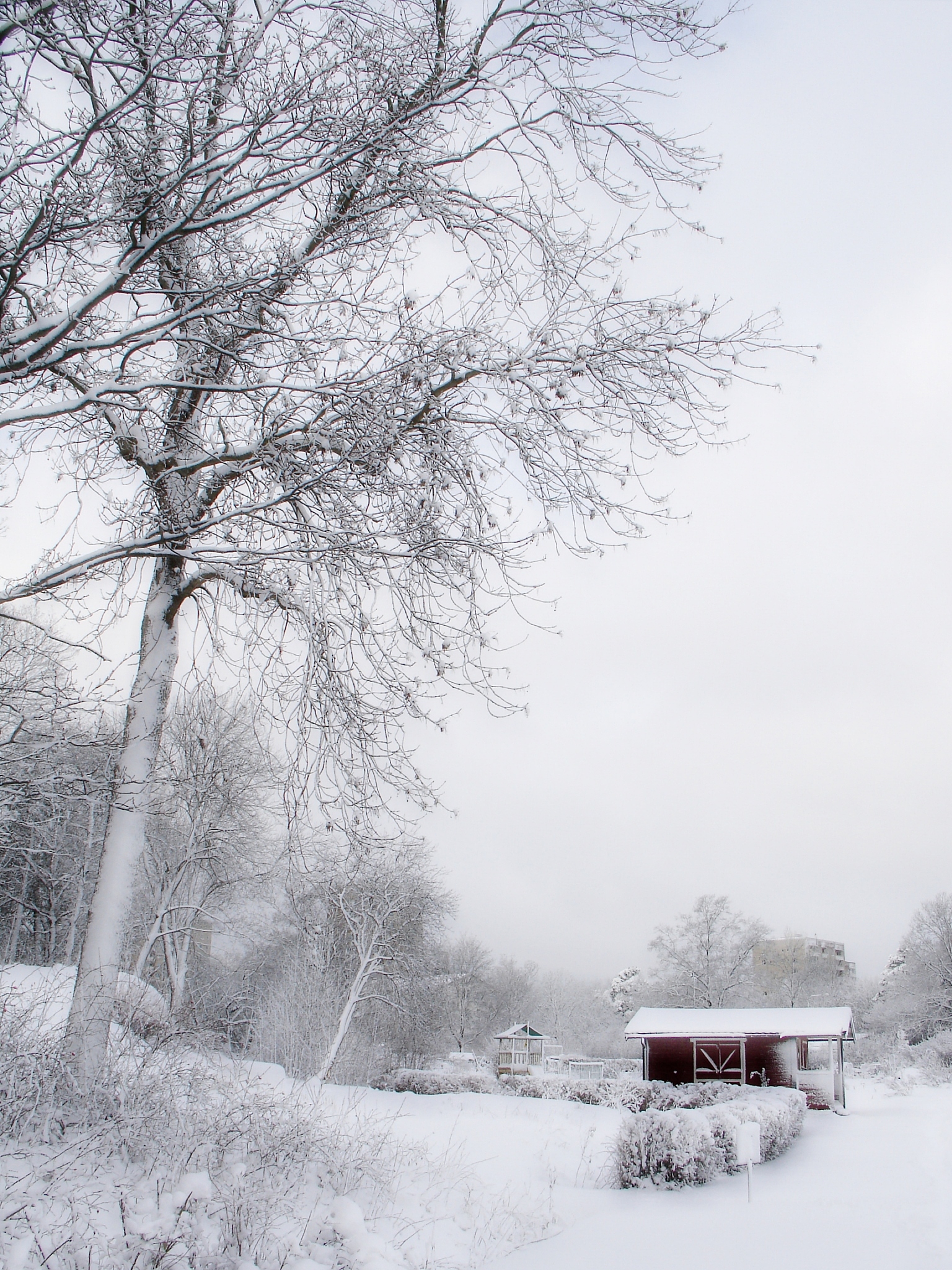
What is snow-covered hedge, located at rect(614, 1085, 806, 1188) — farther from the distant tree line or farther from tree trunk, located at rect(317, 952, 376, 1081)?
tree trunk, located at rect(317, 952, 376, 1081)

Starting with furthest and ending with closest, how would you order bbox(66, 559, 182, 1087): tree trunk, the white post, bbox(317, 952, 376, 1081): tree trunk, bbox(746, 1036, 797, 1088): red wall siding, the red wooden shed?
bbox(746, 1036, 797, 1088): red wall siding < the red wooden shed < bbox(317, 952, 376, 1081): tree trunk < the white post < bbox(66, 559, 182, 1087): tree trunk

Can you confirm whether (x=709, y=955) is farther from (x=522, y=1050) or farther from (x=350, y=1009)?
(x=350, y=1009)

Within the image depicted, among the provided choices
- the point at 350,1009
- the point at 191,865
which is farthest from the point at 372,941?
the point at 191,865

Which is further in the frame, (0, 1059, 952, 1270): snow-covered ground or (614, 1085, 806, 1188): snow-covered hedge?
(614, 1085, 806, 1188): snow-covered hedge

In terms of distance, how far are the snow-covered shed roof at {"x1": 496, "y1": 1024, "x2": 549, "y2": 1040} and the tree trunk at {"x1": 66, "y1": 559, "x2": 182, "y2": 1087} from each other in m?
45.6

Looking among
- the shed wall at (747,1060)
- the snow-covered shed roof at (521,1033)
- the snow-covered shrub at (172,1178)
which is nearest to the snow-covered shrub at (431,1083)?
the shed wall at (747,1060)

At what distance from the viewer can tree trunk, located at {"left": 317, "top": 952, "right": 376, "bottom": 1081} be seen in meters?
24.6

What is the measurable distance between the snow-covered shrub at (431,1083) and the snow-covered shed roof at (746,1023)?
7035mm

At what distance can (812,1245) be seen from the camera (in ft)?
27.3

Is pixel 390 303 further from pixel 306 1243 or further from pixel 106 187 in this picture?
pixel 306 1243

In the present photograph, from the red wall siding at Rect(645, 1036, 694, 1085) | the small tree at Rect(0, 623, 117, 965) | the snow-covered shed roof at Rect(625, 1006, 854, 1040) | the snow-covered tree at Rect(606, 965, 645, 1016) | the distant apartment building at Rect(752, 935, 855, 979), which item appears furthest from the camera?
the snow-covered tree at Rect(606, 965, 645, 1016)

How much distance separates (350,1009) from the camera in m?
Result: 26.4

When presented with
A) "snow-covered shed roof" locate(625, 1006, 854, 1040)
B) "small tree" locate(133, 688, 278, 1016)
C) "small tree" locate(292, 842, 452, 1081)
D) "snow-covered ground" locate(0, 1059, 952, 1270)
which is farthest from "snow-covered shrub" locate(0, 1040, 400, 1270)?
"snow-covered shed roof" locate(625, 1006, 854, 1040)

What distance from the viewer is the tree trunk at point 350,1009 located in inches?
967
